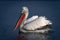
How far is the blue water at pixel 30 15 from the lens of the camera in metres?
18.0

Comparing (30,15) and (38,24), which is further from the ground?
(30,15)

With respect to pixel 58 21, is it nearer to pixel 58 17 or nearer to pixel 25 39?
pixel 58 17

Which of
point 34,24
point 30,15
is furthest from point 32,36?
point 30,15

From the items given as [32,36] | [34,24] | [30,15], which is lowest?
[32,36]

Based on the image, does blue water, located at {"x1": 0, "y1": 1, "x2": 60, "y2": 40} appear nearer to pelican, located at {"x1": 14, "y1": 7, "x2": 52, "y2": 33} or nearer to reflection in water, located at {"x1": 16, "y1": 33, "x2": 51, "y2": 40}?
reflection in water, located at {"x1": 16, "y1": 33, "x2": 51, "y2": 40}

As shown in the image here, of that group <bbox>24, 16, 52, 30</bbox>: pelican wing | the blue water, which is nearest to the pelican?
<bbox>24, 16, 52, 30</bbox>: pelican wing

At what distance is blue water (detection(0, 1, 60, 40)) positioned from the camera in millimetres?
18000

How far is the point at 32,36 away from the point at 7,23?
237cm

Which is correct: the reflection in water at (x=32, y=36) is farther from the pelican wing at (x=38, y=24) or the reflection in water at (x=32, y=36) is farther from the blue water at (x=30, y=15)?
the pelican wing at (x=38, y=24)

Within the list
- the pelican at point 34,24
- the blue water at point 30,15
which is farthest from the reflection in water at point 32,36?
the pelican at point 34,24

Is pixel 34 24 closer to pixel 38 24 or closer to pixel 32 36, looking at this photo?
pixel 38 24

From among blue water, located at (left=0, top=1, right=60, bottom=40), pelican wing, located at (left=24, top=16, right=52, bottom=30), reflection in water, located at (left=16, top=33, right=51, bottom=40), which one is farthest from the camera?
pelican wing, located at (left=24, top=16, right=52, bottom=30)

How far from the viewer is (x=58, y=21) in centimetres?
2020

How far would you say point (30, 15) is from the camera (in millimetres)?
22516
